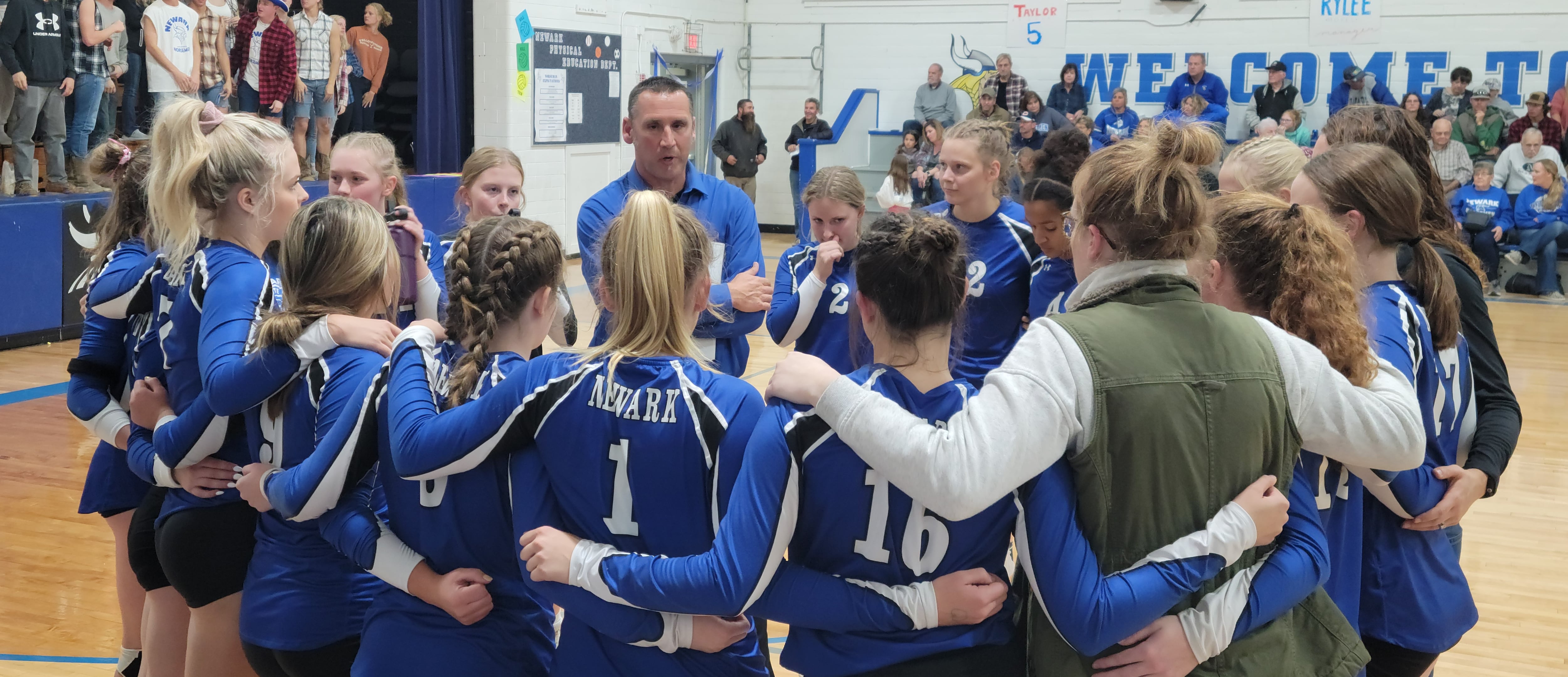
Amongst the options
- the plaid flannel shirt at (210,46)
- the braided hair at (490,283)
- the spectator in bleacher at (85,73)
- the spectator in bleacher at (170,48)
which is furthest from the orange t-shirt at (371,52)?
the braided hair at (490,283)

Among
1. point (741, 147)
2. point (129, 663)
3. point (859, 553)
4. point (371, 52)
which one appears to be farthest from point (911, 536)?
point (741, 147)

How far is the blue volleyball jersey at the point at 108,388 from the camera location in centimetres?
251

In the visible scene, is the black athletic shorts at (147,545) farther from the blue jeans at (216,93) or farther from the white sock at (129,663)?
the blue jeans at (216,93)

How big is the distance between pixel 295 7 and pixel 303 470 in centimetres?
1220

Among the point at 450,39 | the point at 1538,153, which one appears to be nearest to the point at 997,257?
the point at 450,39

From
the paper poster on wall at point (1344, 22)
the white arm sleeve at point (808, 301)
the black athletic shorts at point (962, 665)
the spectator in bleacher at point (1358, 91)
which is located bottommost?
the black athletic shorts at point (962, 665)

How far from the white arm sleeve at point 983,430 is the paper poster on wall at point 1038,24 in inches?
545

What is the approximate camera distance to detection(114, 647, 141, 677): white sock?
281 centimetres

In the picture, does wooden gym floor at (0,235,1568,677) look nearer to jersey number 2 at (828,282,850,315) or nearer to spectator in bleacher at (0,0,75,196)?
jersey number 2 at (828,282,850,315)

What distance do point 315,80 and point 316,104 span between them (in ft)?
0.81

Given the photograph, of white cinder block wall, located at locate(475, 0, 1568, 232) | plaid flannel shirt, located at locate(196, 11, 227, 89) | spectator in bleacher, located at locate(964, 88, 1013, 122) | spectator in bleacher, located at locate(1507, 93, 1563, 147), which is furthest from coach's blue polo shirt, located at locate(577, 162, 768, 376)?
spectator in bleacher, located at locate(1507, 93, 1563, 147)

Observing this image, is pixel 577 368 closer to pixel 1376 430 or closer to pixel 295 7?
pixel 1376 430

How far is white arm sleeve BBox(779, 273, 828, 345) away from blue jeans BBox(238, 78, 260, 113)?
320 inches

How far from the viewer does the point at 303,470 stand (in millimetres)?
1843
